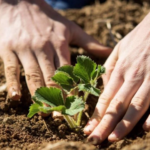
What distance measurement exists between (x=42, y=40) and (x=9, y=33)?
0.30m

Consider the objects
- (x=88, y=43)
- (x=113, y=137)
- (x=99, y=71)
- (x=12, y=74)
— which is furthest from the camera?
(x=88, y=43)

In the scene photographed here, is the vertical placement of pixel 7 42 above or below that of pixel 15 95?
above

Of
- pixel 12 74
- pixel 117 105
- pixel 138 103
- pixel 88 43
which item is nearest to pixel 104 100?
pixel 117 105

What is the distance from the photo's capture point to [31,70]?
2.16m

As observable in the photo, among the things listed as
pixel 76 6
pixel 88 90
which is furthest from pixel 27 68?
pixel 76 6

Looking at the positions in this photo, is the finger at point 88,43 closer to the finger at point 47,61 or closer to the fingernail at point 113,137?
the finger at point 47,61

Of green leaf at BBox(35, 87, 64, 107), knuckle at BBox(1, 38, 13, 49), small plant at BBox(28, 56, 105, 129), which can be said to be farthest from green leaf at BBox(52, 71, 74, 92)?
knuckle at BBox(1, 38, 13, 49)

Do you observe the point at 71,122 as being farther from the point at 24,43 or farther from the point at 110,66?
the point at 24,43

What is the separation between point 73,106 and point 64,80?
228mm

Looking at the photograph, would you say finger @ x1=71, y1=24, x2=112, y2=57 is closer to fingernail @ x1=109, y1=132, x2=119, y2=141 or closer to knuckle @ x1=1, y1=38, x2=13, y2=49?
knuckle @ x1=1, y1=38, x2=13, y2=49

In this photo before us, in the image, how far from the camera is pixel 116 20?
3285 millimetres

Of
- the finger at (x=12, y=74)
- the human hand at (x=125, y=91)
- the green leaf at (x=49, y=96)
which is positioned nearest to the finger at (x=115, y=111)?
the human hand at (x=125, y=91)

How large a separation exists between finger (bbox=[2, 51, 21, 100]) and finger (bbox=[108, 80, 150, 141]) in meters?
0.72

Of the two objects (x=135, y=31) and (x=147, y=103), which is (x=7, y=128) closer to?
(x=147, y=103)
